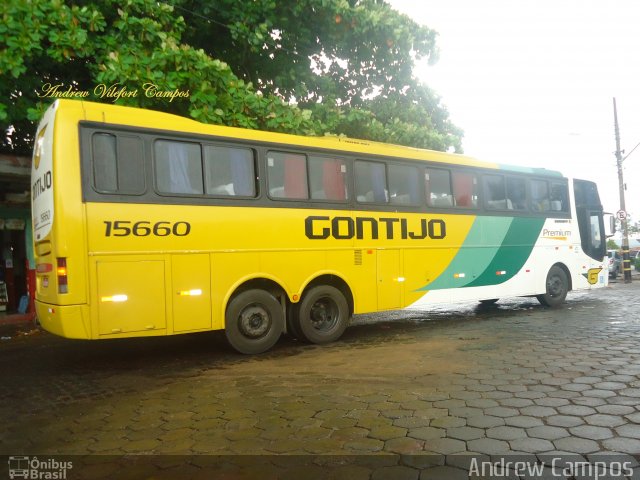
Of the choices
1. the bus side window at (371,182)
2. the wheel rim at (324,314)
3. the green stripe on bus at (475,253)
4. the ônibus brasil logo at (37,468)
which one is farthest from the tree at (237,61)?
the ônibus brasil logo at (37,468)

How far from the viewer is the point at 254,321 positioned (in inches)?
290

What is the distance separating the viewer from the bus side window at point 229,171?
23.2 ft

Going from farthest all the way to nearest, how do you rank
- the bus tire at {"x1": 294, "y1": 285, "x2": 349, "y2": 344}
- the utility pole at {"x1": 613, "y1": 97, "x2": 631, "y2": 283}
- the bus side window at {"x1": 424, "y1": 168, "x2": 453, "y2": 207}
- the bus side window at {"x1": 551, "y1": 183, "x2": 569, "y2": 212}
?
the utility pole at {"x1": 613, "y1": 97, "x2": 631, "y2": 283}, the bus side window at {"x1": 551, "y1": 183, "x2": 569, "y2": 212}, the bus side window at {"x1": 424, "y1": 168, "x2": 453, "y2": 207}, the bus tire at {"x1": 294, "y1": 285, "x2": 349, "y2": 344}

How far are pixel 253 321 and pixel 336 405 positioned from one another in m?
2.97

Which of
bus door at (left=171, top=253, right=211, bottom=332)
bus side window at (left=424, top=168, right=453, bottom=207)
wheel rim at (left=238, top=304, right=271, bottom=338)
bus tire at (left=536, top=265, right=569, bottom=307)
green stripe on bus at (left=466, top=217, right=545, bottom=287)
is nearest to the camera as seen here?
bus door at (left=171, top=253, right=211, bottom=332)

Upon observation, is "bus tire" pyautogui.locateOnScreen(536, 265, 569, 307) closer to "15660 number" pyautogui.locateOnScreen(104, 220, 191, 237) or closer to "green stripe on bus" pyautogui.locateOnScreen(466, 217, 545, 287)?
"green stripe on bus" pyautogui.locateOnScreen(466, 217, 545, 287)

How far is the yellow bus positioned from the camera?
6.12m

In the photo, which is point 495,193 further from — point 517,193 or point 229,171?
point 229,171

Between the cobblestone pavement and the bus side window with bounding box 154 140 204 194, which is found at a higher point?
the bus side window with bounding box 154 140 204 194

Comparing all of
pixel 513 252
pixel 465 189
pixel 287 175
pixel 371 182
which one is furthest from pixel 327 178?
pixel 513 252

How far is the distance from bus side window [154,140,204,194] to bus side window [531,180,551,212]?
8.07 meters

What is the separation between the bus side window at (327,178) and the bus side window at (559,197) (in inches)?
253

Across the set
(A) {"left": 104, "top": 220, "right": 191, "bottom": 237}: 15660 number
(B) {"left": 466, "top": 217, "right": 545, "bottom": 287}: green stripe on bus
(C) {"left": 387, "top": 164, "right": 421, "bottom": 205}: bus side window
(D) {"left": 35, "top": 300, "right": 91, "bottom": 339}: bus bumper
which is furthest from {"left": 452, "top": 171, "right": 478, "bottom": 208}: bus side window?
(D) {"left": 35, "top": 300, "right": 91, "bottom": 339}: bus bumper

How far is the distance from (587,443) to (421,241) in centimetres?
594
